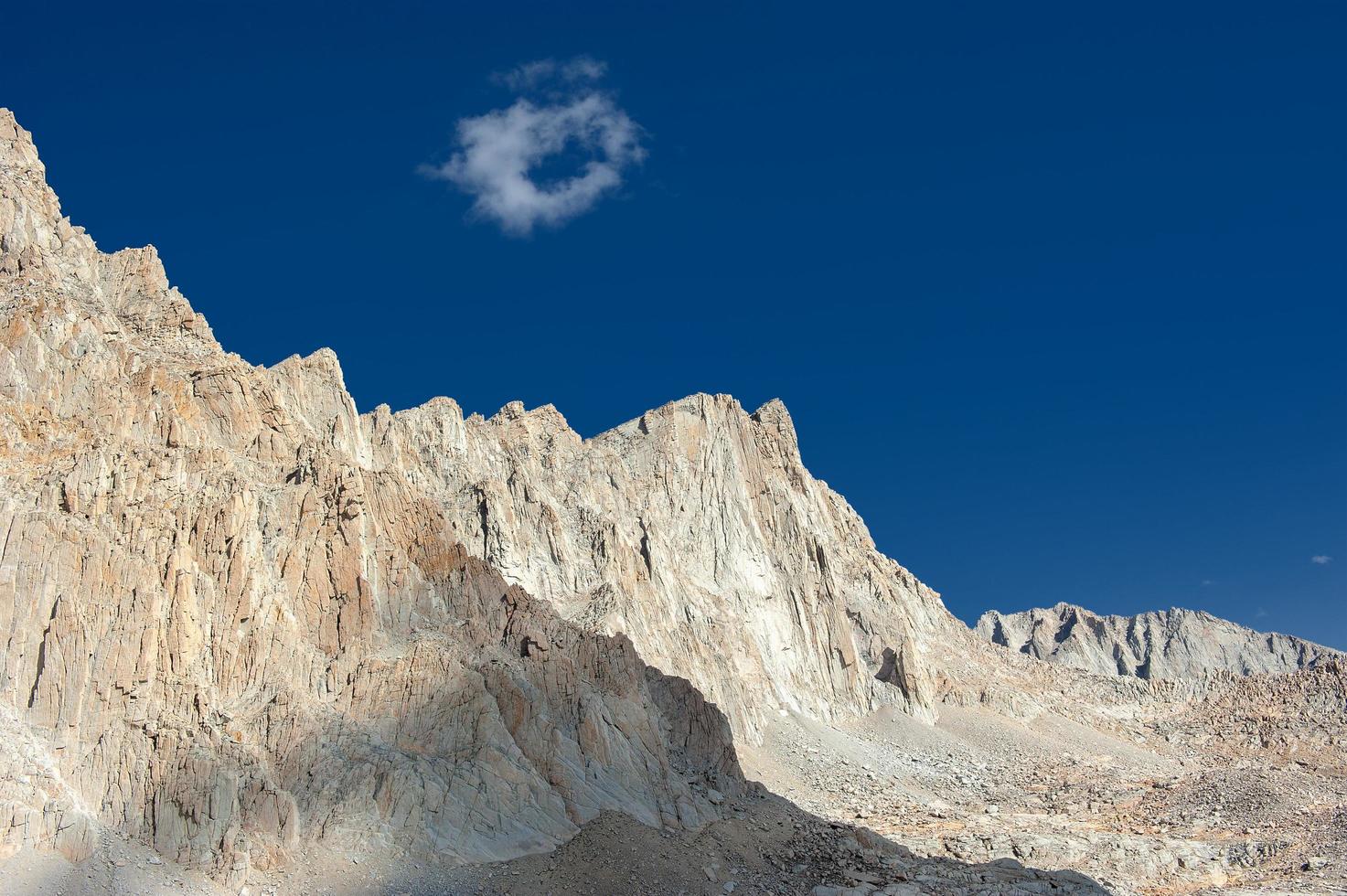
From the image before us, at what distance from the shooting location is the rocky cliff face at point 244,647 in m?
50.3

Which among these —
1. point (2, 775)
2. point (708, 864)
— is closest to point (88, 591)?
point (2, 775)

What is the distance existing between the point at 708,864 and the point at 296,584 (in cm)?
2447

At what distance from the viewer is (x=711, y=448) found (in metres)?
131

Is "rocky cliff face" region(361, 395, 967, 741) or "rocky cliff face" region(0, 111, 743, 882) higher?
"rocky cliff face" region(361, 395, 967, 741)

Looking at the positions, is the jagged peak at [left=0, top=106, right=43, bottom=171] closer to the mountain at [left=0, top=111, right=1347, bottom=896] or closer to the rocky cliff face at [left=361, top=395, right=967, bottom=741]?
the mountain at [left=0, top=111, right=1347, bottom=896]

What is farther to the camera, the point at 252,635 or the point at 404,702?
the point at 404,702

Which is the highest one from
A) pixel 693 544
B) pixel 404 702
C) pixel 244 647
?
pixel 693 544

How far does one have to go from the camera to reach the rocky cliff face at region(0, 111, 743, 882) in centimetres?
5028

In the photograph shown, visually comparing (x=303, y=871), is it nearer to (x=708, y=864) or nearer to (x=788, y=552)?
(x=708, y=864)

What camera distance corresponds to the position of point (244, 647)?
59.3 meters

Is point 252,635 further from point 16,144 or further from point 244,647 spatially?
point 16,144

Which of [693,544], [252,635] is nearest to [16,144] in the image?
[252,635]

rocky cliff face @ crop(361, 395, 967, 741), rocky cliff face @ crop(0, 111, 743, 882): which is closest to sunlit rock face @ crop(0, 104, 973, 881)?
rocky cliff face @ crop(0, 111, 743, 882)

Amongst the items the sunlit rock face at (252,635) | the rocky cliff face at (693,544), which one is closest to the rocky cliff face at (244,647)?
the sunlit rock face at (252,635)
